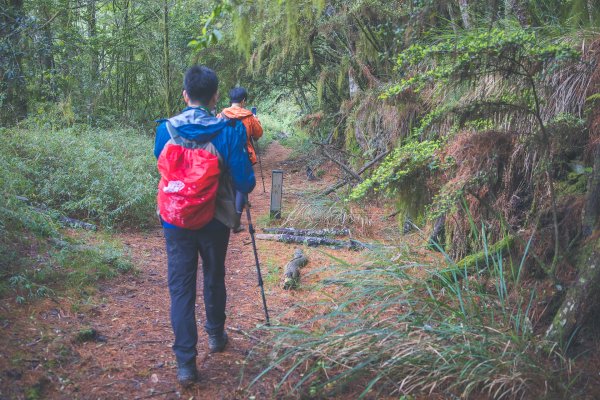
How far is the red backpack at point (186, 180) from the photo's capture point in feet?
11.2

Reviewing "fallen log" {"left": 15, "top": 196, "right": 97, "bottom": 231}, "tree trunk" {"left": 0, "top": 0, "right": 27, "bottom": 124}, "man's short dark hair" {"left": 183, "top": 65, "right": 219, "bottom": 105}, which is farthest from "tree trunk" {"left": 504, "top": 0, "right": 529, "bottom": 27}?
"tree trunk" {"left": 0, "top": 0, "right": 27, "bottom": 124}

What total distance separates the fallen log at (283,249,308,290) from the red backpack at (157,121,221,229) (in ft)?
8.02

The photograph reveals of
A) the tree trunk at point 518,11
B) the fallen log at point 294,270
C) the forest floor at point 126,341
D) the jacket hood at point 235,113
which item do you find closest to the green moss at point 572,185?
the tree trunk at point 518,11

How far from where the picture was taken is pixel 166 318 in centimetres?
484

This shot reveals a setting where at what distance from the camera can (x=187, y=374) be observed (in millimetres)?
3525

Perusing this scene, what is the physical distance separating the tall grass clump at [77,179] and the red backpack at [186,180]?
3.79 metres

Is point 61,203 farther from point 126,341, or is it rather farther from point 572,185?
point 572,185

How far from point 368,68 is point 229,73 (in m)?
6.03

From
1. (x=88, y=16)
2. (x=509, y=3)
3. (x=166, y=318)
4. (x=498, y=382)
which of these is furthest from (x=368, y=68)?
(x=88, y=16)

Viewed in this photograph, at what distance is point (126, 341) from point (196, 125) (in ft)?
6.40

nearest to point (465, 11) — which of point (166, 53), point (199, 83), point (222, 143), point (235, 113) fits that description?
Answer: point (235, 113)

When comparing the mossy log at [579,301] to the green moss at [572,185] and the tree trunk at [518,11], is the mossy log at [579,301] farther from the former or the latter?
the tree trunk at [518,11]

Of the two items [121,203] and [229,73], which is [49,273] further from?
[229,73]

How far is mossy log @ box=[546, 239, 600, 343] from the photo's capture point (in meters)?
3.36
